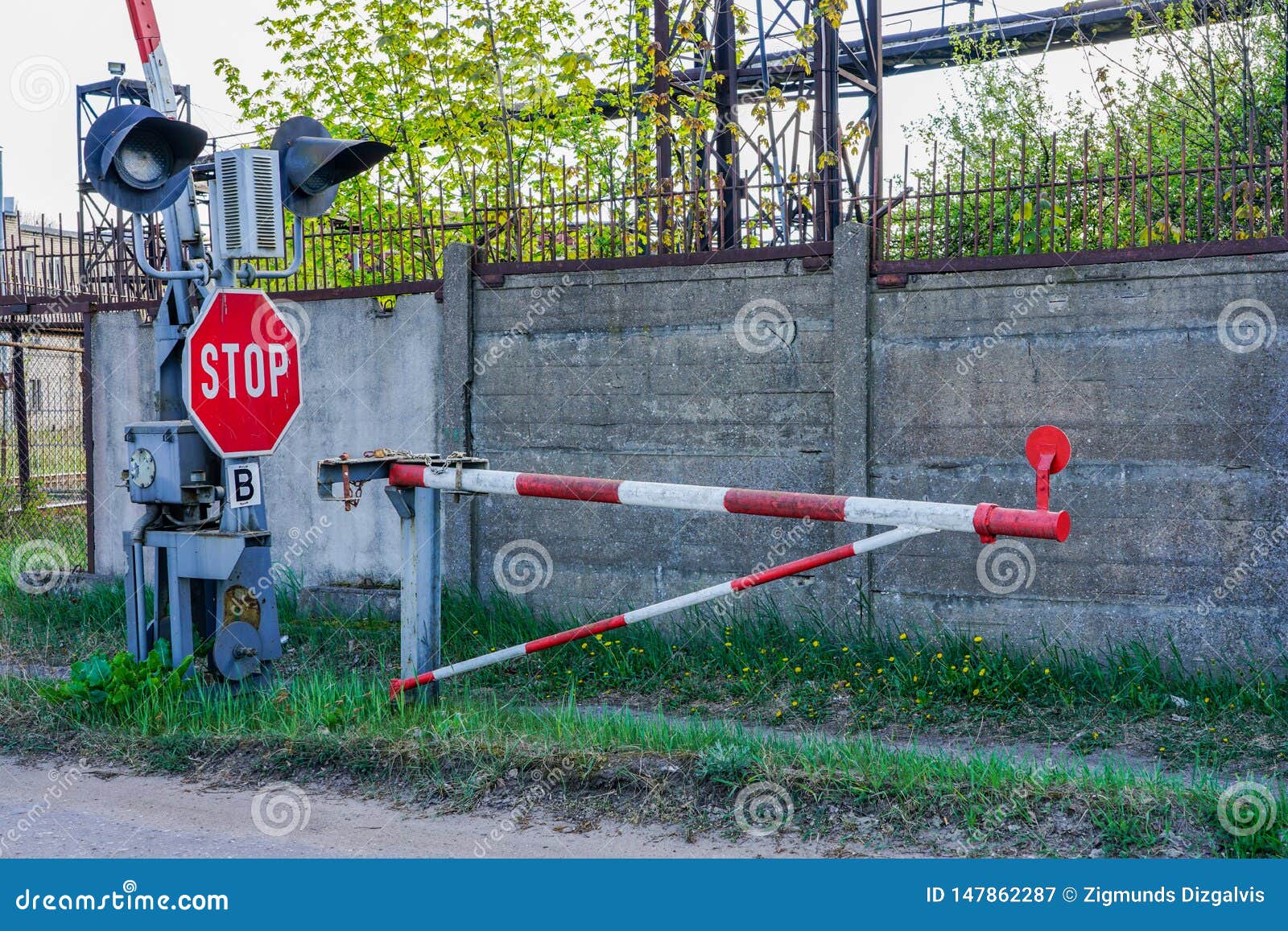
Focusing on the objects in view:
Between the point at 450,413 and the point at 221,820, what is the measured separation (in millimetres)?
3729

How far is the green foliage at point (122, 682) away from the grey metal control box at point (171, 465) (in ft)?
2.52

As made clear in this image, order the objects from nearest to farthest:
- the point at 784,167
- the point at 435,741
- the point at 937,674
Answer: the point at 435,741, the point at 937,674, the point at 784,167

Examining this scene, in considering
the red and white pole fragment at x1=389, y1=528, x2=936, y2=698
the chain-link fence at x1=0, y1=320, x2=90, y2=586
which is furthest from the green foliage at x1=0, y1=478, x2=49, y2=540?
the red and white pole fragment at x1=389, y1=528, x2=936, y2=698

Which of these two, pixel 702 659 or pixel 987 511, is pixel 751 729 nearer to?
pixel 702 659

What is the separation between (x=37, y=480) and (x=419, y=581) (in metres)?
7.66

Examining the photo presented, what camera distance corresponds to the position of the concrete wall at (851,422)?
6062 mm

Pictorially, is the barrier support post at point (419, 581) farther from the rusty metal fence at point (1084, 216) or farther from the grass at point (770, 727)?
the rusty metal fence at point (1084, 216)

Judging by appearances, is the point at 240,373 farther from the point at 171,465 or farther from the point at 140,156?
the point at 140,156

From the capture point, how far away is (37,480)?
11516 mm

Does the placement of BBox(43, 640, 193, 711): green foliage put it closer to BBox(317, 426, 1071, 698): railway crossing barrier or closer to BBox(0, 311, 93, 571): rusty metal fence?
BBox(317, 426, 1071, 698): railway crossing barrier

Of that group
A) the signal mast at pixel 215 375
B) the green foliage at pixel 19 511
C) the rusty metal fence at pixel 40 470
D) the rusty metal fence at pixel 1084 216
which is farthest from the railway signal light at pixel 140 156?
the green foliage at pixel 19 511

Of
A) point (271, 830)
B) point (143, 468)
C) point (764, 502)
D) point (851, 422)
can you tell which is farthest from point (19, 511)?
point (764, 502)

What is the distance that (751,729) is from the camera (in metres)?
5.70
